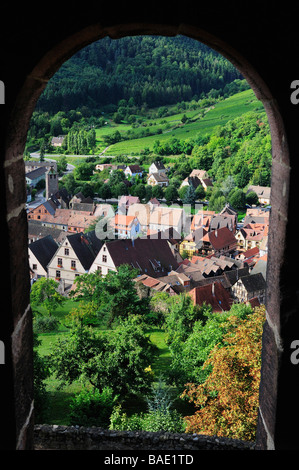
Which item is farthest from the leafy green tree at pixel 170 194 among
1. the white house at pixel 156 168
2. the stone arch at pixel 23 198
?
the stone arch at pixel 23 198

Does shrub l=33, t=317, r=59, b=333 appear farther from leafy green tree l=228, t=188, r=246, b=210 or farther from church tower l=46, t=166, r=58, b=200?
church tower l=46, t=166, r=58, b=200

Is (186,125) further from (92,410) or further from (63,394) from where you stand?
(92,410)

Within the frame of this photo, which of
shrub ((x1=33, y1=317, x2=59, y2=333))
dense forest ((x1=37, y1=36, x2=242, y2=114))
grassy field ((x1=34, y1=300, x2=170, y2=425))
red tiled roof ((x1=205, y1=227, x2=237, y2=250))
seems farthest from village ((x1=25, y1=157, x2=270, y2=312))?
dense forest ((x1=37, y1=36, x2=242, y2=114))

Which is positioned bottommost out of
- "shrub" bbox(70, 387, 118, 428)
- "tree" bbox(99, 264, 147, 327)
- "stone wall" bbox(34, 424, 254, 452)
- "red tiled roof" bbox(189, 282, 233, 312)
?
"red tiled roof" bbox(189, 282, 233, 312)

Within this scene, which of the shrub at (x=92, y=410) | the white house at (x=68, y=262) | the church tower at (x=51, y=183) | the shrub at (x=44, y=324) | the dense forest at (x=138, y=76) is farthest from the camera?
the dense forest at (x=138, y=76)

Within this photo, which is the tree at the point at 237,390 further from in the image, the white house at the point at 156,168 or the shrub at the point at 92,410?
the white house at the point at 156,168
